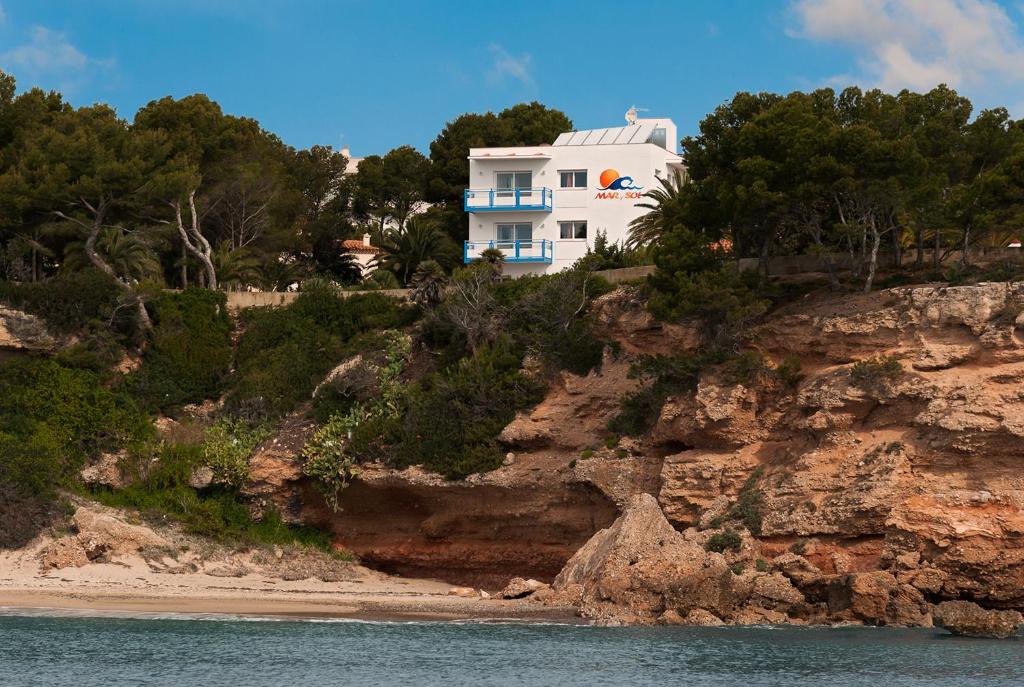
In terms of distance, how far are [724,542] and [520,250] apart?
25.4m

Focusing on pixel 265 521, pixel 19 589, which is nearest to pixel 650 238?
pixel 265 521

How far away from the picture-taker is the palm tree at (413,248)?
2515 inches

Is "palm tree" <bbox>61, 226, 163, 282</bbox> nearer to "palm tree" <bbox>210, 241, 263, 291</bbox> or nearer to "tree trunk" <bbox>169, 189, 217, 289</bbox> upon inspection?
"tree trunk" <bbox>169, 189, 217, 289</bbox>

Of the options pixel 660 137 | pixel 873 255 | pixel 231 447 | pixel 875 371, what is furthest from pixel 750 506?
pixel 660 137

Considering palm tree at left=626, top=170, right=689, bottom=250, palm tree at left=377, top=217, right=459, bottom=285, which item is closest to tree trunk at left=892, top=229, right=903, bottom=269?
palm tree at left=626, top=170, right=689, bottom=250

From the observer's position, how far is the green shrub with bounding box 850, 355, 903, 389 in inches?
1687

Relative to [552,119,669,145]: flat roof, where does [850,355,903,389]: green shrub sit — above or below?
below

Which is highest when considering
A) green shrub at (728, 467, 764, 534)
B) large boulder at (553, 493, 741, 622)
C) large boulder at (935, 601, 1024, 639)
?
green shrub at (728, 467, 764, 534)

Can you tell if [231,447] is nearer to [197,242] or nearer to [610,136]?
[197,242]

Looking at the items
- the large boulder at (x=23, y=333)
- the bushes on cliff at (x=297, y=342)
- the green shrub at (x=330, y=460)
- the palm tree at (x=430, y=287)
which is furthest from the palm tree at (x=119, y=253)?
the green shrub at (x=330, y=460)

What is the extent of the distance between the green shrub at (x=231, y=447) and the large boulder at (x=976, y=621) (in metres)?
22.4

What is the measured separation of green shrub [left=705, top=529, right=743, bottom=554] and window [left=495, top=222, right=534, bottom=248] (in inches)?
1040

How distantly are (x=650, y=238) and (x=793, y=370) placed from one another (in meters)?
17.6

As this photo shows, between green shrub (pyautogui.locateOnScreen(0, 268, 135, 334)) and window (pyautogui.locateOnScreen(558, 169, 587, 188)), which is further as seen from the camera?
window (pyautogui.locateOnScreen(558, 169, 587, 188))
